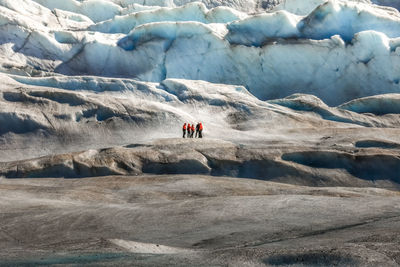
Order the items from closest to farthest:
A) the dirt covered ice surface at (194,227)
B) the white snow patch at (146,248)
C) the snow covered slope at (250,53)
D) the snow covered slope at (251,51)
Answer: the dirt covered ice surface at (194,227) → the white snow patch at (146,248) → the snow covered slope at (250,53) → the snow covered slope at (251,51)

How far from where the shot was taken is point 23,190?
1655 cm

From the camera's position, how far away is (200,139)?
22500mm

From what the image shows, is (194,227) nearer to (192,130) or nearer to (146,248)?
(146,248)

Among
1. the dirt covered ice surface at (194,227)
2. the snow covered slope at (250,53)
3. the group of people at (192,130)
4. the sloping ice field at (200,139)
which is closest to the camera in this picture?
the dirt covered ice surface at (194,227)

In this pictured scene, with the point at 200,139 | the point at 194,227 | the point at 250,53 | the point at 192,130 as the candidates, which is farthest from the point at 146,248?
the point at 250,53

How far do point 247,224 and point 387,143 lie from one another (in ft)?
42.9

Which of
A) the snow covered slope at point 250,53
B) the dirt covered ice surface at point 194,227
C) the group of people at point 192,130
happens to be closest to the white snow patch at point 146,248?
the dirt covered ice surface at point 194,227

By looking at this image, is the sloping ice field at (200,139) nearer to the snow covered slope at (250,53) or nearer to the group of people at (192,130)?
the snow covered slope at (250,53)

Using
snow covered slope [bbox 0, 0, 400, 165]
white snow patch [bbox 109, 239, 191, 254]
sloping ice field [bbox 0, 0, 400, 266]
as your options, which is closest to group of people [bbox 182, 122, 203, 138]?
sloping ice field [bbox 0, 0, 400, 266]

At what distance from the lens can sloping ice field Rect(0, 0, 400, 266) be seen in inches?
420

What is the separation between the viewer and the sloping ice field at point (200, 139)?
1066 cm

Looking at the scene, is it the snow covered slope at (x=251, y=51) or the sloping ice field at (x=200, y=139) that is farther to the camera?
the snow covered slope at (x=251, y=51)

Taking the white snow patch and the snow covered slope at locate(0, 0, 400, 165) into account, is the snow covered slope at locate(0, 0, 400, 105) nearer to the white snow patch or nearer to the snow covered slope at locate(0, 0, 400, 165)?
the snow covered slope at locate(0, 0, 400, 165)

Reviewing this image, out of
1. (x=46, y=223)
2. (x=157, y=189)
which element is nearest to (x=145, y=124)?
(x=157, y=189)
